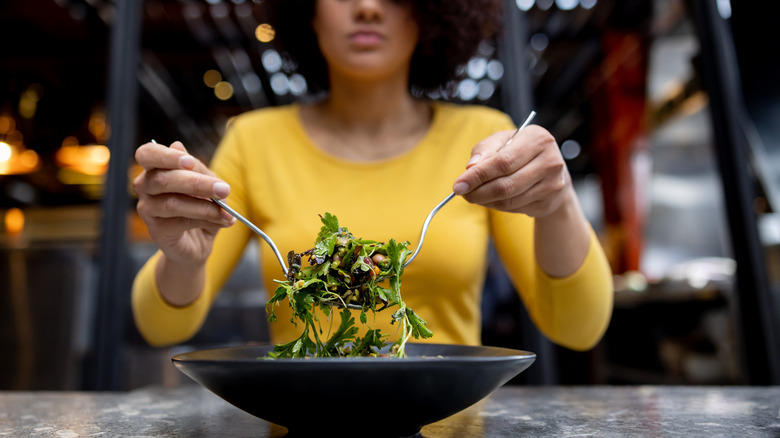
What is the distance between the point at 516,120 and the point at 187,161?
4.71 ft

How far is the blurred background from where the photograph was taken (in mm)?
1910

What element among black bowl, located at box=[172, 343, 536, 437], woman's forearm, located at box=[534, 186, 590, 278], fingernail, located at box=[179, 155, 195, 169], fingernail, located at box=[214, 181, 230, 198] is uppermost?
fingernail, located at box=[179, 155, 195, 169]

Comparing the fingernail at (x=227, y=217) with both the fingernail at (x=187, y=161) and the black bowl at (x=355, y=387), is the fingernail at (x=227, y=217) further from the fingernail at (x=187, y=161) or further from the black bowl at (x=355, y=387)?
the black bowl at (x=355, y=387)

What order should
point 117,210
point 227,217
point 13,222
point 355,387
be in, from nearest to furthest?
point 355,387 → point 227,217 → point 117,210 → point 13,222

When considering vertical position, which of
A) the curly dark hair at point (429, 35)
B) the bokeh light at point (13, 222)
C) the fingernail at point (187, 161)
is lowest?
the fingernail at point (187, 161)

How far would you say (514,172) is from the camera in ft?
2.53

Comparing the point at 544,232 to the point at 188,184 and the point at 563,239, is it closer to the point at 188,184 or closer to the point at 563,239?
the point at 563,239

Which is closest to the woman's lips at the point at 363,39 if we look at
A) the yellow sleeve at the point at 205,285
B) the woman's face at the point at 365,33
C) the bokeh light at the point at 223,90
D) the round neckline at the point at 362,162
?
the woman's face at the point at 365,33

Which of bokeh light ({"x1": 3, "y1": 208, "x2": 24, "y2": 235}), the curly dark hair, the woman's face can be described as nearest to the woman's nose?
the woman's face

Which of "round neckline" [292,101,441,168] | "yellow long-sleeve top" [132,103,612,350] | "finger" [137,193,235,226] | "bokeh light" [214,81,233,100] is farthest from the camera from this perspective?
"bokeh light" [214,81,233,100]

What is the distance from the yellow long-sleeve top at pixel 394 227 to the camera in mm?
1184

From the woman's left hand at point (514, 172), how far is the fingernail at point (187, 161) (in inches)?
13.6

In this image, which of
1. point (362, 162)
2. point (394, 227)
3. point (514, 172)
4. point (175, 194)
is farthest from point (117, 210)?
point (514, 172)

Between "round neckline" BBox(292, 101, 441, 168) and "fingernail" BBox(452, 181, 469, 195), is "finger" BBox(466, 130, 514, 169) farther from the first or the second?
"round neckline" BBox(292, 101, 441, 168)
